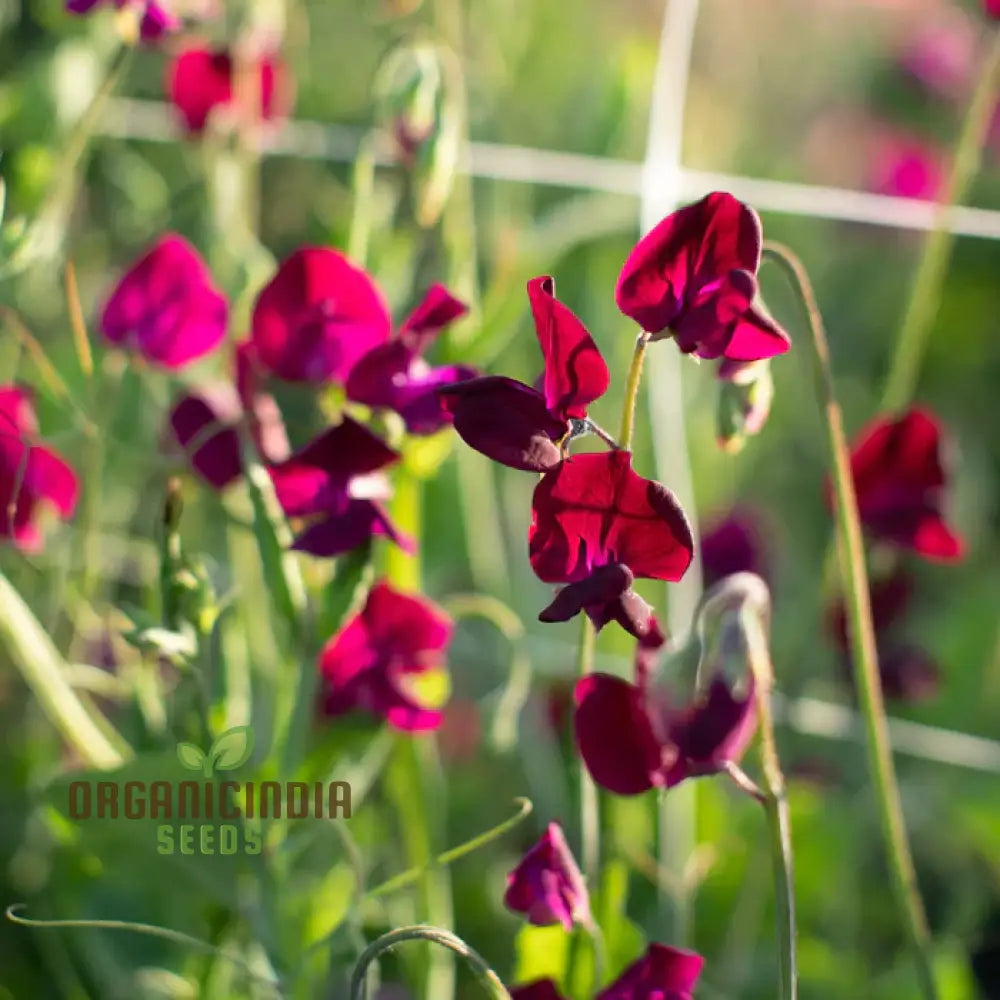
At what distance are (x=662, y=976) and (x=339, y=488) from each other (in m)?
0.28

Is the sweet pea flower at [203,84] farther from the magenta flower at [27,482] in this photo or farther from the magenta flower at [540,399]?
the magenta flower at [540,399]

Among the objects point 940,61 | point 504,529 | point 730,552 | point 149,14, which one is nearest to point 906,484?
point 730,552

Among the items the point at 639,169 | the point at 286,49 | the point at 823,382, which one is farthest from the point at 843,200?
the point at 286,49

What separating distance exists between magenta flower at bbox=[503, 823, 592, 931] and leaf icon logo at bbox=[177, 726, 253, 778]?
0.18 metres

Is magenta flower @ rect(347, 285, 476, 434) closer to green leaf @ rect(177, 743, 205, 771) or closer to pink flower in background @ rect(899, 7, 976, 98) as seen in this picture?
green leaf @ rect(177, 743, 205, 771)

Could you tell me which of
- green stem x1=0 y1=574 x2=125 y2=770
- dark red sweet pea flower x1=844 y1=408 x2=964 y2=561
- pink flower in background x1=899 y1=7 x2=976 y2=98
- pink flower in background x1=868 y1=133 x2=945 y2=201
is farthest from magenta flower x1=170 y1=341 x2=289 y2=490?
pink flower in background x1=899 y1=7 x2=976 y2=98

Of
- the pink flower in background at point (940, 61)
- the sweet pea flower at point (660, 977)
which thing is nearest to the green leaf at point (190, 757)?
the sweet pea flower at point (660, 977)

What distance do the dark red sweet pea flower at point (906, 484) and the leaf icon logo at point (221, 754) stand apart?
0.41 meters

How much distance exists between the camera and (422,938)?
520 millimetres

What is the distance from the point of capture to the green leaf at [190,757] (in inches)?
28.0

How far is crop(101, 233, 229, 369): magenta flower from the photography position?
2.67ft

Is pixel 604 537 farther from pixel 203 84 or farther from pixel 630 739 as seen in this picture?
pixel 203 84

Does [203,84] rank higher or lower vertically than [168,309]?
higher

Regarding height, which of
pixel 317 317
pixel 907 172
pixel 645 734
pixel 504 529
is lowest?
pixel 645 734
